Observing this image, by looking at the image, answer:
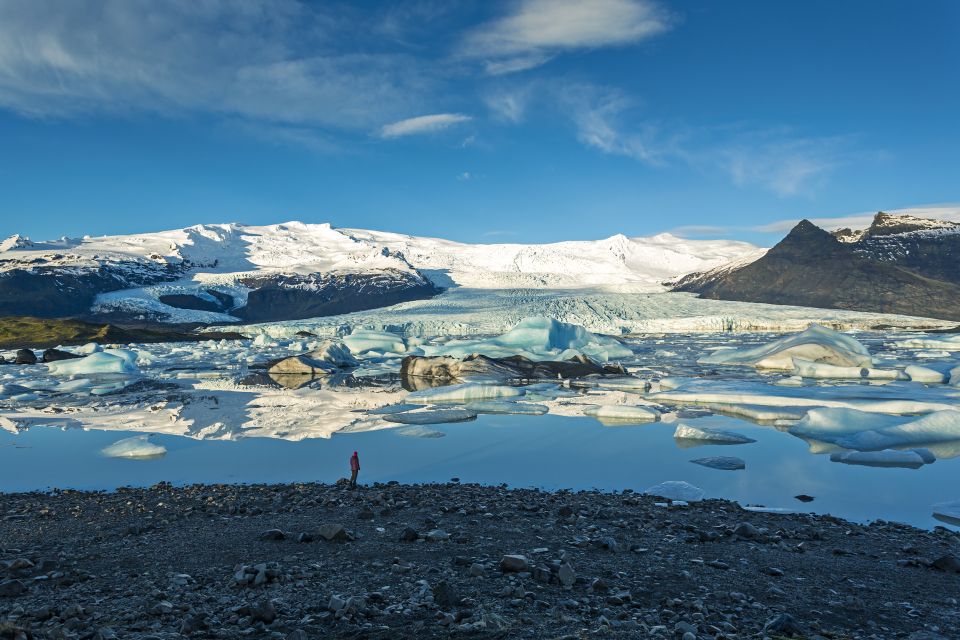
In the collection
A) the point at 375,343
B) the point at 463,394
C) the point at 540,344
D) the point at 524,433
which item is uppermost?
the point at 540,344

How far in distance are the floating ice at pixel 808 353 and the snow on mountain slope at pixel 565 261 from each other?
49.1 metres

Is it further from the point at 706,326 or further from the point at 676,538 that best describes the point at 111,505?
the point at 706,326

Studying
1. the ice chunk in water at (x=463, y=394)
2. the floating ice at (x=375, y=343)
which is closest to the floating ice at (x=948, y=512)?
the ice chunk in water at (x=463, y=394)

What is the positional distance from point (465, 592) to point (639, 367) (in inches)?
763

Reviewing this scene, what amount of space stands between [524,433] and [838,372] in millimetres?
12582

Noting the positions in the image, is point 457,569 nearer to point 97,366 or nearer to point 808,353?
point 808,353

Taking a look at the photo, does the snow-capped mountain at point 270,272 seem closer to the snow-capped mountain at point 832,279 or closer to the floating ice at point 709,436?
the snow-capped mountain at point 832,279

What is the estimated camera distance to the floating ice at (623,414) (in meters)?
12.2

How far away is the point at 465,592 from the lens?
390cm

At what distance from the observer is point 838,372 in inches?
764

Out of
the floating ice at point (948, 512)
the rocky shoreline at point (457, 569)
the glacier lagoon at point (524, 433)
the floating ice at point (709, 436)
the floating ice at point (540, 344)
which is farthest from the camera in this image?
the floating ice at point (540, 344)

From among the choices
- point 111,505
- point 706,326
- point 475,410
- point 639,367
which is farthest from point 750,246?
point 111,505

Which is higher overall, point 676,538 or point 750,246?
point 750,246

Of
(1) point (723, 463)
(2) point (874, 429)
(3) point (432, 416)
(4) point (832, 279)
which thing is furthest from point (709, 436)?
(4) point (832, 279)
